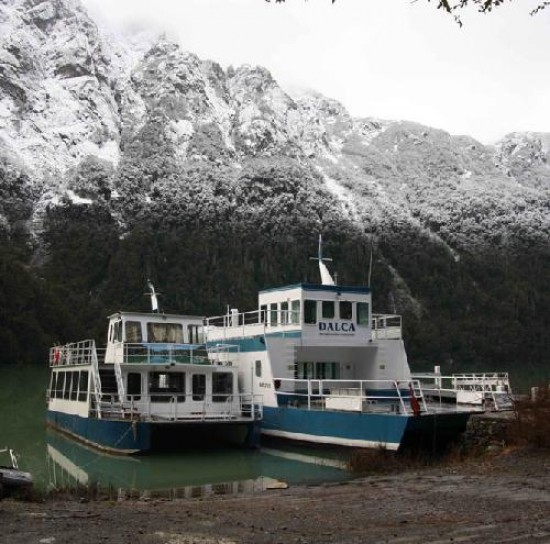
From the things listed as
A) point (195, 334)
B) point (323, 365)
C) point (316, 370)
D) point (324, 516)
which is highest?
point (195, 334)

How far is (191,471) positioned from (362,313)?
31.0ft

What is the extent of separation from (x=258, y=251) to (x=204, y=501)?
10089cm

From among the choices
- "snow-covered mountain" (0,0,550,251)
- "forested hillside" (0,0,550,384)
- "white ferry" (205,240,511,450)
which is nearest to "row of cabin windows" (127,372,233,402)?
"white ferry" (205,240,511,450)

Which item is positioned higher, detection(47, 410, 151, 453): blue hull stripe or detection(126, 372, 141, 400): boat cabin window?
detection(126, 372, 141, 400): boat cabin window

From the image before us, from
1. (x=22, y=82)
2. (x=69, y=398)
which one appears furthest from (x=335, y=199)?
(x=69, y=398)

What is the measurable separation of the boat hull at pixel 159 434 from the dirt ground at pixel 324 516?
297 inches

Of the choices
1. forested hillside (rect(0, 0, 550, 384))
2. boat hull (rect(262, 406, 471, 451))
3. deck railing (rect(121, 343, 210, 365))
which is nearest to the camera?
boat hull (rect(262, 406, 471, 451))

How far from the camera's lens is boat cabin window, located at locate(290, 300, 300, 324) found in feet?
83.4

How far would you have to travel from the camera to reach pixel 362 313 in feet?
85.9

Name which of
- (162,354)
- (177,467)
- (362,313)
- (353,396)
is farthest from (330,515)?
(362,313)

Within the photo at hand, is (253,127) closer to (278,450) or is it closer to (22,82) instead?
(22,82)

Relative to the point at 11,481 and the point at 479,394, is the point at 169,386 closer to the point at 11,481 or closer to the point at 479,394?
the point at 479,394

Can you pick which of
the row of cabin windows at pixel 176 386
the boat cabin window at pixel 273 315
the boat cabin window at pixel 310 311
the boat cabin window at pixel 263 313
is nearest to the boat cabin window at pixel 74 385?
the row of cabin windows at pixel 176 386

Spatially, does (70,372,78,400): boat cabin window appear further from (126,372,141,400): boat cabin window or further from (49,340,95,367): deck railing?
(126,372,141,400): boat cabin window
